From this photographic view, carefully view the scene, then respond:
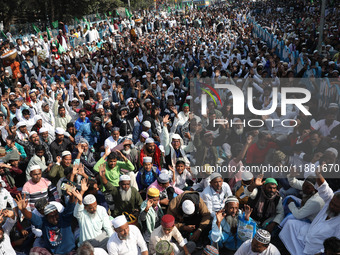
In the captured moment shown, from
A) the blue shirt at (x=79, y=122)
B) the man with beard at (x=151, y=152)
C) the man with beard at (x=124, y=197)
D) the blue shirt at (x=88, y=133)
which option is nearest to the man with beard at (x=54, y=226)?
the man with beard at (x=124, y=197)

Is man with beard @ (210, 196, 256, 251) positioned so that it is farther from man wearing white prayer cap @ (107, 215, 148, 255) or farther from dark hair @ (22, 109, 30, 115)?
dark hair @ (22, 109, 30, 115)

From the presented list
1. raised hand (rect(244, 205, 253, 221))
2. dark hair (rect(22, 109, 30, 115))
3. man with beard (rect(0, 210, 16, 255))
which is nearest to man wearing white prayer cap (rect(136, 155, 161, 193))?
raised hand (rect(244, 205, 253, 221))

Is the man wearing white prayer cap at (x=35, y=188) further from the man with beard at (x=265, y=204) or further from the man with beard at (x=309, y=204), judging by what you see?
→ the man with beard at (x=309, y=204)

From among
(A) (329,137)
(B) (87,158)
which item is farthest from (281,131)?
(B) (87,158)

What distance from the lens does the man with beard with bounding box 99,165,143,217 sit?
405 cm

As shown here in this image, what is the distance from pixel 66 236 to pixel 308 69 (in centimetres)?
712

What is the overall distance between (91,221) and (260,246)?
2.03m

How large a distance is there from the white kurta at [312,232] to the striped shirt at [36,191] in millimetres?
3252

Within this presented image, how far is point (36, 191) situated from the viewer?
426 centimetres

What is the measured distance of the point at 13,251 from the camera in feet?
11.5

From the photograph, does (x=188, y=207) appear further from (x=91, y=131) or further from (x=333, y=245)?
(x=91, y=131)

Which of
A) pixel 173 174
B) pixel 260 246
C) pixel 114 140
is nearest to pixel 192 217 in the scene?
pixel 173 174

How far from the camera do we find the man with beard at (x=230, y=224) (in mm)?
3479

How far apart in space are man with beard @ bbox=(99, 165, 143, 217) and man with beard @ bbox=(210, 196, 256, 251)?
1198 mm
